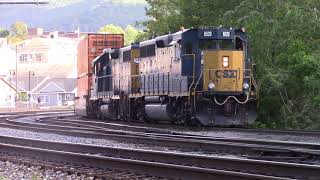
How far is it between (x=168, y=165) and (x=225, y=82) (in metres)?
11.6

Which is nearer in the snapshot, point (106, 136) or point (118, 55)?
point (106, 136)

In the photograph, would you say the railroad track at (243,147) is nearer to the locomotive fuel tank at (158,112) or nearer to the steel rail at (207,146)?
the steel rail at (207,146)

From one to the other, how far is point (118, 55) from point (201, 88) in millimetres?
8833

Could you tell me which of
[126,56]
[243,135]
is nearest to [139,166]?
[243,135]

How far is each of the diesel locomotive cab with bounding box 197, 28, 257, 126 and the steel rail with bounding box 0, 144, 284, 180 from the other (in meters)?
8.25

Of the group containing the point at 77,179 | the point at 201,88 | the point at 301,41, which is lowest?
the point at 77,179

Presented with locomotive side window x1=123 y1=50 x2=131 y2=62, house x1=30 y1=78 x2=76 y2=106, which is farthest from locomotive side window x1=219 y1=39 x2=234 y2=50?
house x1=30 y1=78 x2=76 y2=106

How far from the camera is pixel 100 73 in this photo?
103 ft

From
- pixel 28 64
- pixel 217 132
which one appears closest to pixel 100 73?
pixel 217 132

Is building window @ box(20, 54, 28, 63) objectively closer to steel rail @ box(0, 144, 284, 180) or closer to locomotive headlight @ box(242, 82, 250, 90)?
locomotive headlight @ box(242, 82, 250, 90)

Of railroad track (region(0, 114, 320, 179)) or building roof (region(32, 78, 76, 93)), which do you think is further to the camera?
building roof (region(32, 78, 76, 93))

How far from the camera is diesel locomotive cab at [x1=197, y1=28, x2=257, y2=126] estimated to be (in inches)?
824

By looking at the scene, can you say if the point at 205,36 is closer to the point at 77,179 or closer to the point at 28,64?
the point at 77,179

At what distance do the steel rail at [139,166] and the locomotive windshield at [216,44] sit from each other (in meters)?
9.03
